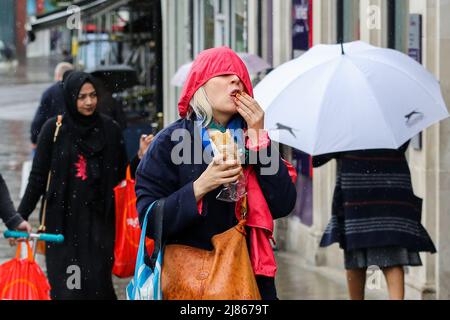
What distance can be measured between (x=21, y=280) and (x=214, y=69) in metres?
2.97

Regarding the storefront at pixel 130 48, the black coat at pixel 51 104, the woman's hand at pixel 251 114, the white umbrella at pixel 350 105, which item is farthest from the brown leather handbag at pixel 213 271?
the black coat at pixel 51 104

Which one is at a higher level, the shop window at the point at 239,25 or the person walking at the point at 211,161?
the shop window at the point at 239,25

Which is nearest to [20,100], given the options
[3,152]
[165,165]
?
[3,152]

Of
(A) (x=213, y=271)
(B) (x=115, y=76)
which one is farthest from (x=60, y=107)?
(A) (x=213, y=271)

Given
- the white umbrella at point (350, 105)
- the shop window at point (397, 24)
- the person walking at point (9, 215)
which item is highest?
the shop window at point (397, 24)

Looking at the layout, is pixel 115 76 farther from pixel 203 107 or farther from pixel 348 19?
pixel 203 107

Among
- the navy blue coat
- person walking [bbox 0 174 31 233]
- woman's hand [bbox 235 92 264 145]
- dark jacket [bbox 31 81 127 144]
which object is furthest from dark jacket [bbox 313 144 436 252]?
dark jacket [bbox 31 81 127 144]

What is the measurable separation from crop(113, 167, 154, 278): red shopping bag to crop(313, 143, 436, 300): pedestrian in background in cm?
119

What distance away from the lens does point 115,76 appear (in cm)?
1872

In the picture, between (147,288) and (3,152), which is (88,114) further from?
(3,152)

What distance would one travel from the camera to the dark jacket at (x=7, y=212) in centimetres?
810

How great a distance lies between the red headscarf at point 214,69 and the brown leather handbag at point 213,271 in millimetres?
553

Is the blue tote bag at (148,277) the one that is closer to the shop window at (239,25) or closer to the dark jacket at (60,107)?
the dark jacket at (60,107)

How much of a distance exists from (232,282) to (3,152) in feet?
60.4
